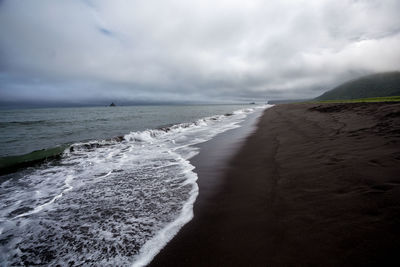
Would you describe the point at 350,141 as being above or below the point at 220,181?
above

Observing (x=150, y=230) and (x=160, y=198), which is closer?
(x=150, y=230)

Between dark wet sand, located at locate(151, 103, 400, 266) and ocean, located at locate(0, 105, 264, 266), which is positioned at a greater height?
dark wet sand, located at locate(151, 103, 400, 266)

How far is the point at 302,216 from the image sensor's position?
2691 millimetres

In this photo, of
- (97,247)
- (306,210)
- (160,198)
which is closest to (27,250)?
(97,247)

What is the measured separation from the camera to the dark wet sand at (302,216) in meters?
2.00

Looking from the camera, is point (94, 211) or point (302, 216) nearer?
point (302, 216)

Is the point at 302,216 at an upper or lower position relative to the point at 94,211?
upper

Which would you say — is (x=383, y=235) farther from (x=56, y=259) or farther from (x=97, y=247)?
(x=56, y=259)

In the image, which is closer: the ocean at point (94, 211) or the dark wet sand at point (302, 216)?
the dark wet sand at point (302, 216)

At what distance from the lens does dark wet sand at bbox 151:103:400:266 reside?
200 cm

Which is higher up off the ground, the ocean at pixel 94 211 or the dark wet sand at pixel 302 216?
the dark wet sand at pixel 302 216

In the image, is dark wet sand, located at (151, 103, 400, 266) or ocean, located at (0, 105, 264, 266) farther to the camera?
ocean, located at (0, 105, 264, 266)

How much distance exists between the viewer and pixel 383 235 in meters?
1.98

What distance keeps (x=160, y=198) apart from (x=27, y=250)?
7.76ft
